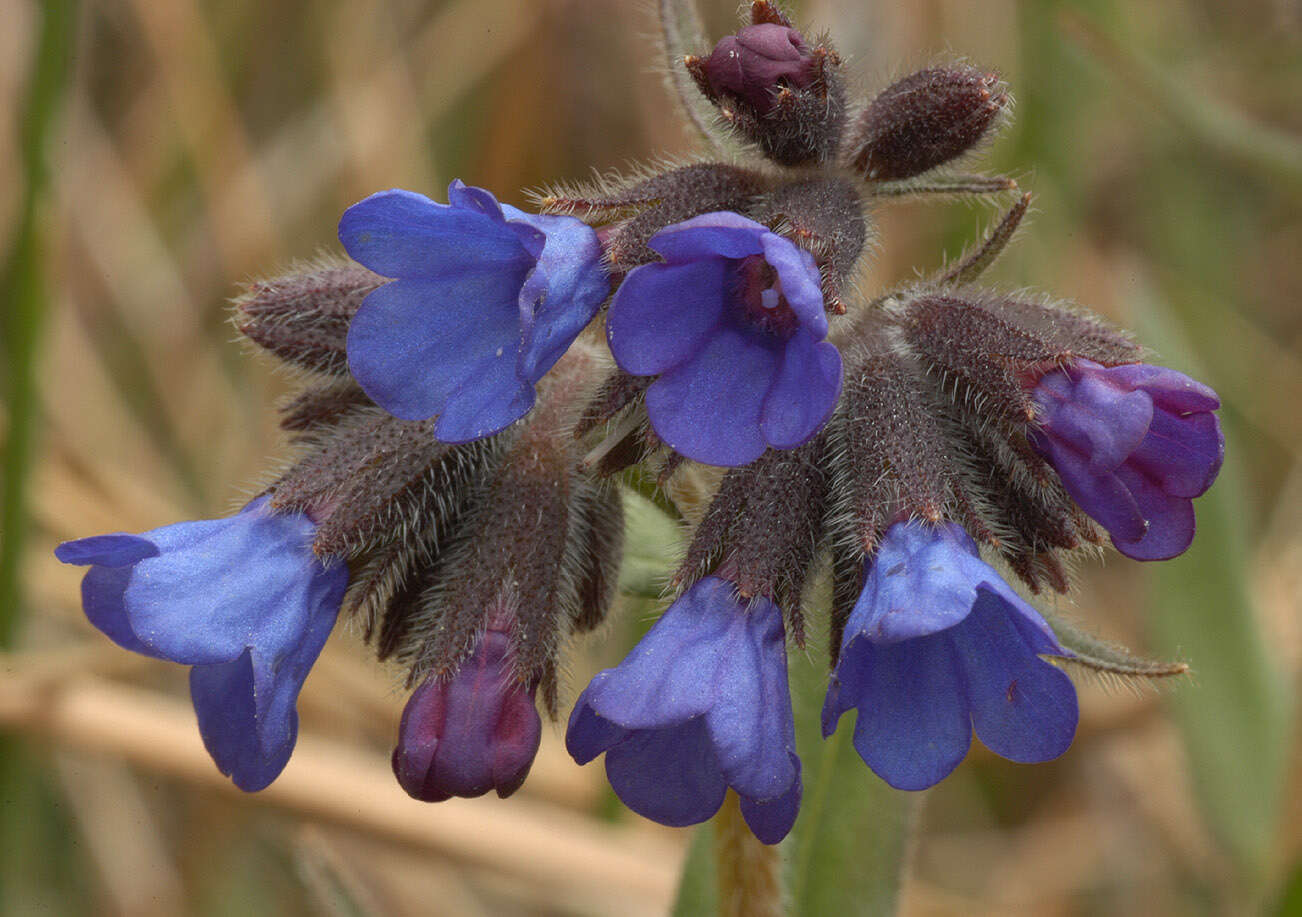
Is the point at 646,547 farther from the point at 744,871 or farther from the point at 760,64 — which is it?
the point at 760,64

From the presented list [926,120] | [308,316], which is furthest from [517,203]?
[926,120]

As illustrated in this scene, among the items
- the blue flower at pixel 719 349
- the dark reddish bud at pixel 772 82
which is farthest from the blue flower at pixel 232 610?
the dark reddish bud at pixel 772 82

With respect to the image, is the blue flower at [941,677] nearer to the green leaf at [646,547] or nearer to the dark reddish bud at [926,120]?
the dark reddish bud at [926,120]

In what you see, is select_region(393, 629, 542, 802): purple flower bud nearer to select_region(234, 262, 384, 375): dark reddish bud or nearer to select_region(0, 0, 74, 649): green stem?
select_region(234, 262, 384, 375): dark reddish bud

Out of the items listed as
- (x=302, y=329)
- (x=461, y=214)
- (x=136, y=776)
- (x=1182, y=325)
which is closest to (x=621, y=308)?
(x=461, y=214)

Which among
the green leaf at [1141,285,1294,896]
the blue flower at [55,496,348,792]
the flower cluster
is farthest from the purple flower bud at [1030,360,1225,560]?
the green leaf at [1141,285,1294,896]

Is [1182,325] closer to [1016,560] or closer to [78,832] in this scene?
[1016,560]
